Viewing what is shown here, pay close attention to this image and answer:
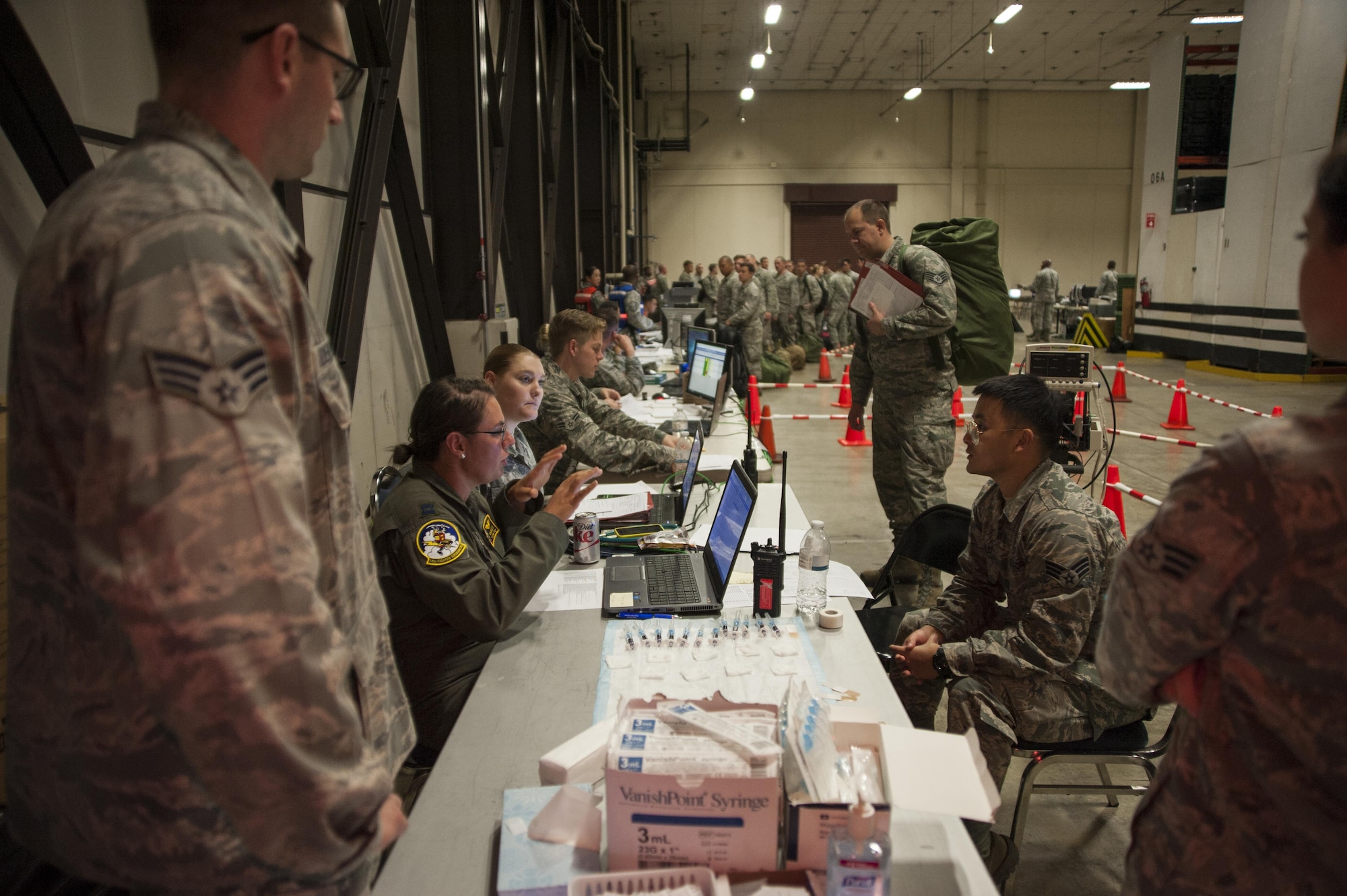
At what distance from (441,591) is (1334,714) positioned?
5.19 ft

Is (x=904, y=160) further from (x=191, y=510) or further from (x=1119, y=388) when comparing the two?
(x=191, y=510)

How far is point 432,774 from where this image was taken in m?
1.46

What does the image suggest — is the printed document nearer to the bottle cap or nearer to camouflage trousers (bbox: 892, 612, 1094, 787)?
camouflage trousers (bbox: 892, 612, 1094, 787)

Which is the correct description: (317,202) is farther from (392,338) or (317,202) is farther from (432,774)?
(432,774)

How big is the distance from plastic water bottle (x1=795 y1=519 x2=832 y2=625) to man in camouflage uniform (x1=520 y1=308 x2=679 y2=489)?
142 centimetres

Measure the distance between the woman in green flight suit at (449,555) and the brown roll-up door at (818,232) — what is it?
61.3ft

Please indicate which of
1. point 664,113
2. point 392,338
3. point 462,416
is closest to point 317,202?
point 392,338

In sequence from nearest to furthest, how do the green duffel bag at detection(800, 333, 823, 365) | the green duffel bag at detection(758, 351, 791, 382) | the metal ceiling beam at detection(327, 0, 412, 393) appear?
the metal ceiling beam at detection(327, 0, 412, 393), the green duffel bag at detection(758, 351, 791, 382), the green duffel bag at detection(800, 333, 823, 365)

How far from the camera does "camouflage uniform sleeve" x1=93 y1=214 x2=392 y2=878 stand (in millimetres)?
680

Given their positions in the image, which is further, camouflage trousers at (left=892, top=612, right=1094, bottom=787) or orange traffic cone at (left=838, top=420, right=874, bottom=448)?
orange traffic cone at (left=838, top=420, right=874, bottom=448)

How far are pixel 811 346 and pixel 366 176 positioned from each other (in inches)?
422

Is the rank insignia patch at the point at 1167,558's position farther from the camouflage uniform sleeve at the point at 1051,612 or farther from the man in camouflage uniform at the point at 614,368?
Result: the man in camouflage uniform at the point at 614,368

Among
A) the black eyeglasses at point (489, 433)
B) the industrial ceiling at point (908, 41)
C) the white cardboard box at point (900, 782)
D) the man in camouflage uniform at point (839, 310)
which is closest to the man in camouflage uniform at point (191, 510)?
the white cardboard box at point (900, 782)

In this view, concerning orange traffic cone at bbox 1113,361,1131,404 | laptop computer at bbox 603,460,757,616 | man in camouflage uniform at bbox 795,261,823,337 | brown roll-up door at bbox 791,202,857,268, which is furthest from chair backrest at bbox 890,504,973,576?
brown roll-up door at bbox 791,202,857,268
